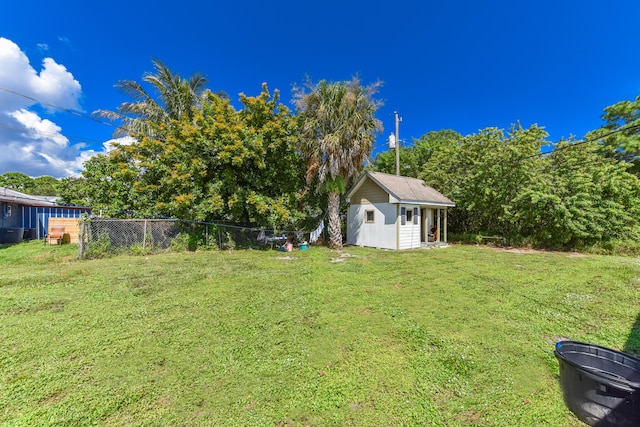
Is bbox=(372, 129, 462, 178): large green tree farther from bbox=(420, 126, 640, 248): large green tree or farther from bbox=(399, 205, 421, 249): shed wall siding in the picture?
bbox=(399, 205, 421, 249): shed wall siding

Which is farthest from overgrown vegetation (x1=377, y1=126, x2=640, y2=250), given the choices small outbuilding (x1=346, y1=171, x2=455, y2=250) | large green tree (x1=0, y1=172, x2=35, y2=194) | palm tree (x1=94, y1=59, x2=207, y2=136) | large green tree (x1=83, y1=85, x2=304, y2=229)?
large green tree (x1=0, y1=172, x2=35, y2=194)

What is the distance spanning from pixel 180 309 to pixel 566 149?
17128 millimetres

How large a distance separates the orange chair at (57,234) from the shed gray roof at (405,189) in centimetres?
1325

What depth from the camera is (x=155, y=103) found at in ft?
47.2

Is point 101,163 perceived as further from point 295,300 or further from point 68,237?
point 295,300

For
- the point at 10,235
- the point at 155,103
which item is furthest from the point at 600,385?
the point at 10,235

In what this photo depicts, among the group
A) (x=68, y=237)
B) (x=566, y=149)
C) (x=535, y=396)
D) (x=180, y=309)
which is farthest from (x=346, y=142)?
(x=68, y=237)

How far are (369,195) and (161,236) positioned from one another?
9.32 metres

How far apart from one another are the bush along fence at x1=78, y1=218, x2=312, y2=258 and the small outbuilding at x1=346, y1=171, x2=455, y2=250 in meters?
3.32

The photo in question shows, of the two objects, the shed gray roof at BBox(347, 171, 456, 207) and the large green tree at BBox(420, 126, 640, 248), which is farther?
the shed gray roof at BBox(347, 171, 456, 207)

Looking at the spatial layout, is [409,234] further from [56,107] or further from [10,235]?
[10,235]

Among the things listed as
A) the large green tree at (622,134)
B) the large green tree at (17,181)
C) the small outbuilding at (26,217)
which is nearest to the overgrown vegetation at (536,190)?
the large green tree at (622,134)

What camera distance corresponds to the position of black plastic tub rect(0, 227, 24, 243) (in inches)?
463

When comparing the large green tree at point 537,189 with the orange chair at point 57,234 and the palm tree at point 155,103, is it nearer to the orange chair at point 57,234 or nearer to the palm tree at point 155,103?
the palm tree at point 155,103
